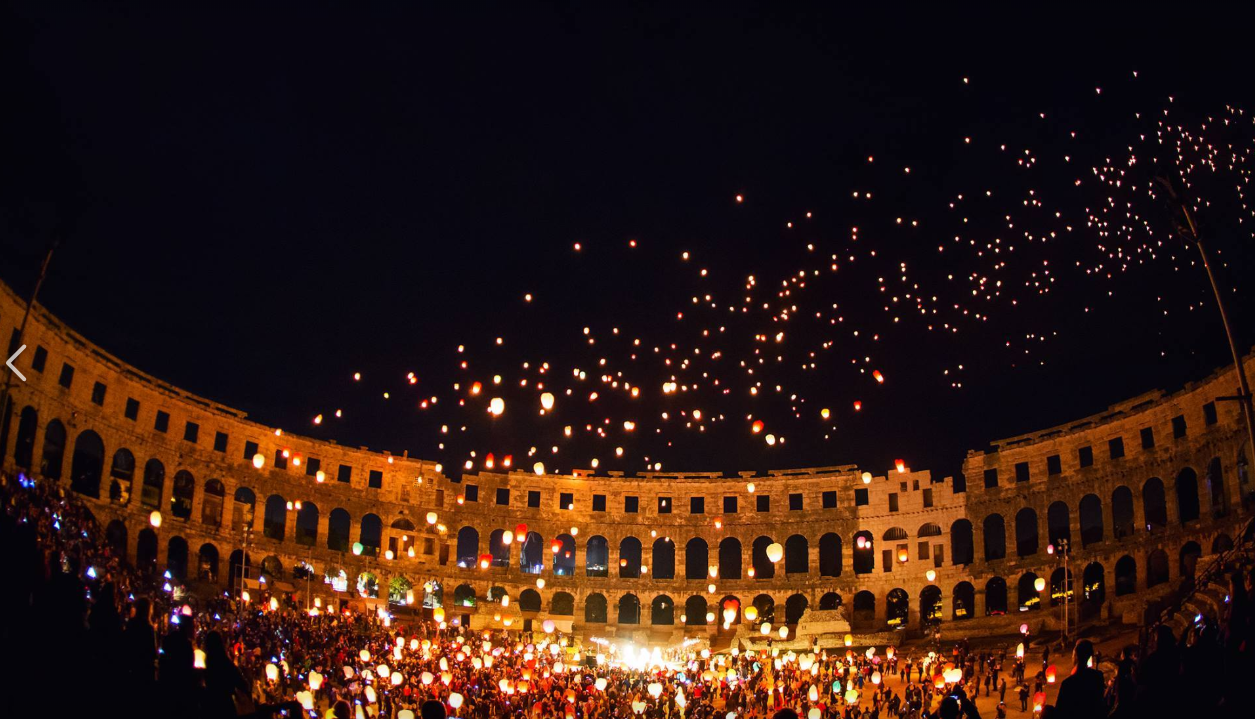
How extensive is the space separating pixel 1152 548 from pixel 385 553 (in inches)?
1580

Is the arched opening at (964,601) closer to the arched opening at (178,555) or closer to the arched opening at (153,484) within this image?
the arched opening at (178,555)

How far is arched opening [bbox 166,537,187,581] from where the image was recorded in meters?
46.2

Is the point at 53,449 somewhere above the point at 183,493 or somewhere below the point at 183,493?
above

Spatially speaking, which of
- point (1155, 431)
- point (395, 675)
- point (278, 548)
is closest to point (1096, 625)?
point (1155, 431)

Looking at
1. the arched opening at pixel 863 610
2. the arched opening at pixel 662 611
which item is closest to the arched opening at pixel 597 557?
the arched opening at pixel 662 611

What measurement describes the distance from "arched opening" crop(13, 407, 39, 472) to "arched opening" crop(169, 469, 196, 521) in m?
9.24

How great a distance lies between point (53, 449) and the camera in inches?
1593

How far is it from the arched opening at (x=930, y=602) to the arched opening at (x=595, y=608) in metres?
19.3

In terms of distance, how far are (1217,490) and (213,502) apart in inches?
1915

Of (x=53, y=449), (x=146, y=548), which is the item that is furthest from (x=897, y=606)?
(x=53, y=449)

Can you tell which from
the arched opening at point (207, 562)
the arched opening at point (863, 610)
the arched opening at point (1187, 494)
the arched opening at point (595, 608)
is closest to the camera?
the arched opening at point (1187, 494)

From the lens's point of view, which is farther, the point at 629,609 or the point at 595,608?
the point at 629,609

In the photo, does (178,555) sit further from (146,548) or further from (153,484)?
(153,484)

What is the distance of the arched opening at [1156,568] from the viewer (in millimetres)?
44031
